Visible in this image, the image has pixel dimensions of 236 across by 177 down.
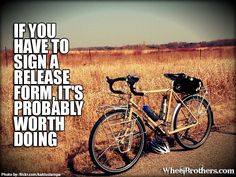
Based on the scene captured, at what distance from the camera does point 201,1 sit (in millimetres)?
5863

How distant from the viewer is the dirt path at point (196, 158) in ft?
19.3

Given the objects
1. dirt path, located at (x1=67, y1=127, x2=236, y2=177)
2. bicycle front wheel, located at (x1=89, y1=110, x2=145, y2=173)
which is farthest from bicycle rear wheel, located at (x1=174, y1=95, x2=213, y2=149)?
bicycle front wheel, located at (x1=89, y1=110, x2=145, y2=173)

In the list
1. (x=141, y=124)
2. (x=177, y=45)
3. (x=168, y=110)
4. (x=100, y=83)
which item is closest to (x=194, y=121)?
(x=168, y=110)

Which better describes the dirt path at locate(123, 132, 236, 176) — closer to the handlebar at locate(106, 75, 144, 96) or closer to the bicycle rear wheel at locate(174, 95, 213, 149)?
the bicycle rear wheel at locate(174, 95, 213, 149)

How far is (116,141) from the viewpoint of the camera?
18.8ft

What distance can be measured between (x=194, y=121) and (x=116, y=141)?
45.2 inches

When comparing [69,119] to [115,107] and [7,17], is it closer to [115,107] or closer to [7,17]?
[115,107]

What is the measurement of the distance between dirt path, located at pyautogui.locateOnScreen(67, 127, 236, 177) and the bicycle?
0.33 ft

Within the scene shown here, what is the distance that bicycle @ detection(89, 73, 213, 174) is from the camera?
5.71m

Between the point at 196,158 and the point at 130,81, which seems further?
the point at 196,158

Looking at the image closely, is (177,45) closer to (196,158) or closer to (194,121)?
(194,121)

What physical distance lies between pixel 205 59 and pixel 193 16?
0.62 m

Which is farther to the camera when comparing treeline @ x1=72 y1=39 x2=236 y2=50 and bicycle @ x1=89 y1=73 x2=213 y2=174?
treeline @ x1=72 y1=39 x2=236 y2=50

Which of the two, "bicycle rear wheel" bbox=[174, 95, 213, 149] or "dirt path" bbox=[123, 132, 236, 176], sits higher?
"bicycle rear wheel" bbox=[174, 95, 213, 149]
